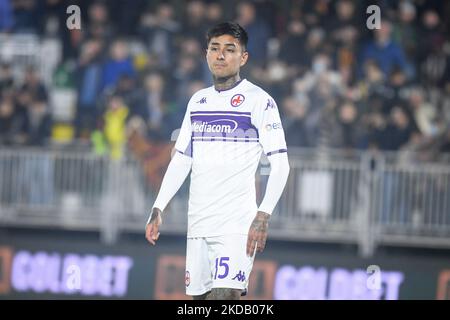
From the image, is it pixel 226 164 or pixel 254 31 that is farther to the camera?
pixel 254 31

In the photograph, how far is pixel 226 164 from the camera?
8.04 m

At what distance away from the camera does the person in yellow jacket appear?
15422mm

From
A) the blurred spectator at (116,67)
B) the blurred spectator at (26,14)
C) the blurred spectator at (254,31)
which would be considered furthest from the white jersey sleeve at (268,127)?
the blurred spectator at (26,14)

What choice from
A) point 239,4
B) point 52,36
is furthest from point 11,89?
point 239,4

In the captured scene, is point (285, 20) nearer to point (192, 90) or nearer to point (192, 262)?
point (192, 90)

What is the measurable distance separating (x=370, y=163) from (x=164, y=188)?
6788 millimetres

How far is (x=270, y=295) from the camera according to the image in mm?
14562

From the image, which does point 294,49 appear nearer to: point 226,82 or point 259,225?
point 226,82

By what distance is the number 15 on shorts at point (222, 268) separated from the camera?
788cm

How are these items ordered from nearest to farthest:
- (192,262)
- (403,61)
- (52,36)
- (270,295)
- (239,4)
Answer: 1. (192,262)
2. (270,295)
3. (403,61)
4. (239,4)
5. (52,36)

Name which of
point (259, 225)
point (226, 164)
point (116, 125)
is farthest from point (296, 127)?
point (259, 225)

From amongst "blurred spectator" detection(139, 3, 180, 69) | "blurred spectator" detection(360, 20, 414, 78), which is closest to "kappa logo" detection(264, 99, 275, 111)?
"blurred spectator" detection(360, 20, 414, 78)

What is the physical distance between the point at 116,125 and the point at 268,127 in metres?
7.94

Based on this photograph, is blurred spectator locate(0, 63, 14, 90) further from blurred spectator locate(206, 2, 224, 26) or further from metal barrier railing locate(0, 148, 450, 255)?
blurred spectator locate(206, 2, 224, 26)
